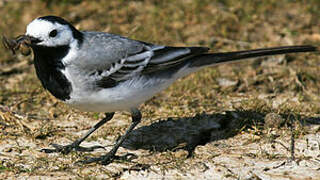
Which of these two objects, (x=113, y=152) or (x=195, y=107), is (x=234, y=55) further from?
(x=113, y=152)

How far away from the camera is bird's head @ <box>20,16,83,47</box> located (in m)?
4.34

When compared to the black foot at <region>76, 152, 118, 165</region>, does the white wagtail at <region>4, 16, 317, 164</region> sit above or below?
above

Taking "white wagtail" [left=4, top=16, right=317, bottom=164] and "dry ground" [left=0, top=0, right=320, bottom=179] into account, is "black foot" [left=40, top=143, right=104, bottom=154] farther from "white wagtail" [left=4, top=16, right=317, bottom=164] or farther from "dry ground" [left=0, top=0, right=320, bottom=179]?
"dry ground" [left=0, top=0, right=320, bottom=179]

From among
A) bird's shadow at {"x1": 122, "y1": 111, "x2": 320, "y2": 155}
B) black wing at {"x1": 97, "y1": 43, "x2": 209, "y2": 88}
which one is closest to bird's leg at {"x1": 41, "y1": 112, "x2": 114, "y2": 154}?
bird's shadow at {"x1": 122, "y1": 111, "x2": 320, "y2": 155}

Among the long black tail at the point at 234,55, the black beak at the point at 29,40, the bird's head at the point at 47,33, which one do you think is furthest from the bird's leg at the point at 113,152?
the black beak at the point at 29,40

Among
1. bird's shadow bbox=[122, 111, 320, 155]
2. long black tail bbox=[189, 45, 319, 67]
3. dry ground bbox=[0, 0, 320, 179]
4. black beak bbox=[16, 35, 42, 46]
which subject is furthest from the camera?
bird's shadow bbox=[122, 111, 320, 155]

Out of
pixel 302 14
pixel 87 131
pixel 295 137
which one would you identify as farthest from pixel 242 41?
pixel 87 131

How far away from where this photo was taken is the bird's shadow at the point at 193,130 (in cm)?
510

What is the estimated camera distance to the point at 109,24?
786cm

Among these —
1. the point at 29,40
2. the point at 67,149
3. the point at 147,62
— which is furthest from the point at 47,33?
the point at 67,149

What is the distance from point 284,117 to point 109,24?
3578 mm

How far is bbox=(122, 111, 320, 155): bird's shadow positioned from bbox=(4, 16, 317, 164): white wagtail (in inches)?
12.8

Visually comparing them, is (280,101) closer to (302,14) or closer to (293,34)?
(293,34)

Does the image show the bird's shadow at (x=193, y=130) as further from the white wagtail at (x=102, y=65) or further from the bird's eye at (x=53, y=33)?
the bird's eye at (x=53, y=33)
